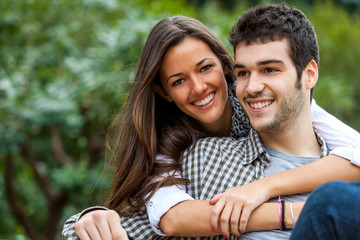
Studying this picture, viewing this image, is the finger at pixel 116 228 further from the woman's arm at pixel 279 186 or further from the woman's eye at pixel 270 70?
the woman's eye at pixel 270 70

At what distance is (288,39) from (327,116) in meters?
0.53

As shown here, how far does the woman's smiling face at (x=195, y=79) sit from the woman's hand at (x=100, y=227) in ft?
2.24

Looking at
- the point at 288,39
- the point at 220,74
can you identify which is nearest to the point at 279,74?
the point at 288,39

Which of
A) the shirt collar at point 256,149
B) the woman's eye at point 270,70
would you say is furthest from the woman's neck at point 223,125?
the woman's eye at point 270,70

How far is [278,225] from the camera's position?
6.77 ft

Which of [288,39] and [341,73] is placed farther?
[341,73]

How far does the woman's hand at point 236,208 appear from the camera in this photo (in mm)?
2049

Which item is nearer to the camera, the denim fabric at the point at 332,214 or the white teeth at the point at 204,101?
the denim fabric at the point at 332,214

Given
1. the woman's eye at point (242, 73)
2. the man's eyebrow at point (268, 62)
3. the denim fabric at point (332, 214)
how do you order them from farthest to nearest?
1. the woman's eye at point (242, 73)
2. the man's eyebrow at point (268, 62)
3. the denim fabric at point (332, 214)

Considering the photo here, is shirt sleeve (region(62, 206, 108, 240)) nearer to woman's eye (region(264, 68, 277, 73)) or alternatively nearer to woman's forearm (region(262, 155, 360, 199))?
woman's forearm (region(262, 155, 360, 199))

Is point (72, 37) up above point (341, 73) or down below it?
above

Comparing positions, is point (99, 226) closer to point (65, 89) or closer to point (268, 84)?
point (268, 84)

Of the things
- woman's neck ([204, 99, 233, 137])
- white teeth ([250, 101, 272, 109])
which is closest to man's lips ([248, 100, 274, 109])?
white teeth ([250, 101, 272, 109])

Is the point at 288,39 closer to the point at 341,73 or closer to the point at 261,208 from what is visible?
the point at 261,208
